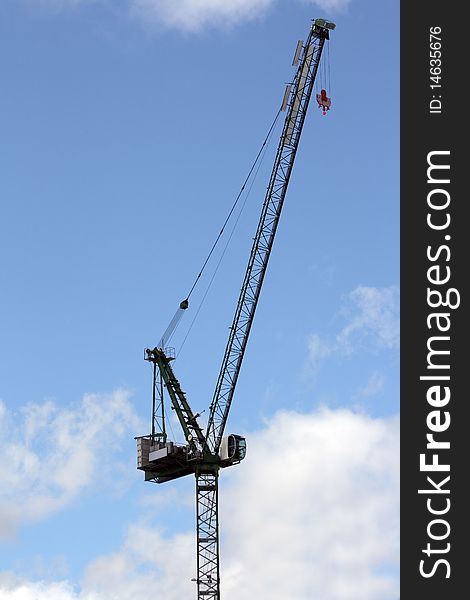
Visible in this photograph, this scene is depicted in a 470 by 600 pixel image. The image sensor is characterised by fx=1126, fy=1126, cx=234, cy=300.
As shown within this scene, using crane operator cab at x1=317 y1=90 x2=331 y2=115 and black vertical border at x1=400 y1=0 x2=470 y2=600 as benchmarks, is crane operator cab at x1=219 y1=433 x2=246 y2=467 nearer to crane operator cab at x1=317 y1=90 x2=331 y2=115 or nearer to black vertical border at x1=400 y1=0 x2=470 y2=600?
crane operator cab at x1=317 y1=90 x2=331 y2=115

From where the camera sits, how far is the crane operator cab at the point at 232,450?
572ft

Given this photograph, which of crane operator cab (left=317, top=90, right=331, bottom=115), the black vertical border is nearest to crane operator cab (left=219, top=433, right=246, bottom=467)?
crane operator cab (left=317, top=90, right=331, bottom=115)

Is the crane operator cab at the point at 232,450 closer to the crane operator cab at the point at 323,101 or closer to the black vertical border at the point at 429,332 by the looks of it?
the crane operator cab at the point at 323,101

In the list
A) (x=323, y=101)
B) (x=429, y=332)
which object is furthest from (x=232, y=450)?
(x=429, y=332)

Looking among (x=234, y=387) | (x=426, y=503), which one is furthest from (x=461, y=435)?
(x=234, y=387)

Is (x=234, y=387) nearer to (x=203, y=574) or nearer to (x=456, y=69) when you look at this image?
(x=203, y=574)

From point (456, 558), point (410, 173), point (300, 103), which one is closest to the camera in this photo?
point (456, 558)

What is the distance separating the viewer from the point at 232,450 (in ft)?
573

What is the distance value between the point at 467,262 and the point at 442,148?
822 centimetres

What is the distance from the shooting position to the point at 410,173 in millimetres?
76688

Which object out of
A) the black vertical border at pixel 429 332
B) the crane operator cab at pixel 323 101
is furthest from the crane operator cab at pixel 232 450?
the black vertical border at pixel 429 332

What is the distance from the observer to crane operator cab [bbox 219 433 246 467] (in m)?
174

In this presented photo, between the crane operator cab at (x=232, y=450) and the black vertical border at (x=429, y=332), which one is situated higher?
the crane operator cab at (x=232, y=450)

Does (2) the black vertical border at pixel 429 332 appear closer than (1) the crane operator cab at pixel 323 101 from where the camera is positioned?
Yes
